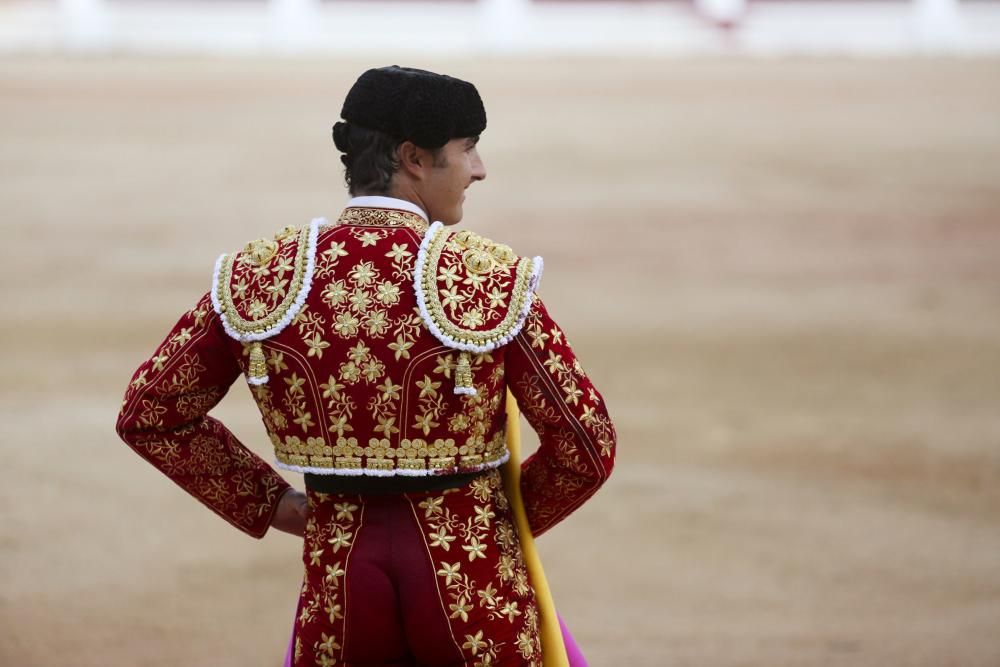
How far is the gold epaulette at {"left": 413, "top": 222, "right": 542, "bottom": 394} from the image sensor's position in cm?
159

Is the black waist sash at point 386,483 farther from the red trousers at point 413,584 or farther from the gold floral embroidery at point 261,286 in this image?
the gold floral embroidery at point 261,286

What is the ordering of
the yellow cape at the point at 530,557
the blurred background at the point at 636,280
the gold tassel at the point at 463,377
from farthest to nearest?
the blurred background at the point at 636,280, the yellow cape at the point at 530,557, the gold tassel at the point at 463,377

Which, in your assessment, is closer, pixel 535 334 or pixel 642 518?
pixel 535 334

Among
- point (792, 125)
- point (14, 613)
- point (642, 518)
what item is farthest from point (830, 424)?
point (792, 125)

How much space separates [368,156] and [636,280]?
6.27 metres

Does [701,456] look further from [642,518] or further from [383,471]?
[383,471]

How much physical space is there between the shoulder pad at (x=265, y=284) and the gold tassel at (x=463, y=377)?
0.19 metres

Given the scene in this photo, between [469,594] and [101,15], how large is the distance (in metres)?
9.77

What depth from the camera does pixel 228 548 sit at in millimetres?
4621

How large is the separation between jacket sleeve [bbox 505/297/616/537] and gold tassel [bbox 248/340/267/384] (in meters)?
0.28

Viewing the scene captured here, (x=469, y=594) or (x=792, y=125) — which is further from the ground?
(x=792, y=125)

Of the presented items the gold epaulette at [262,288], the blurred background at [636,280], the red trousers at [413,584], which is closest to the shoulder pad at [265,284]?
the gold epaulette at [262,288]

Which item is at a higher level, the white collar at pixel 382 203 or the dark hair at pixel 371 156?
the dark hair at pixel 371 156

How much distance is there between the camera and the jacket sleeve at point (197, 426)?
1.67 metres
